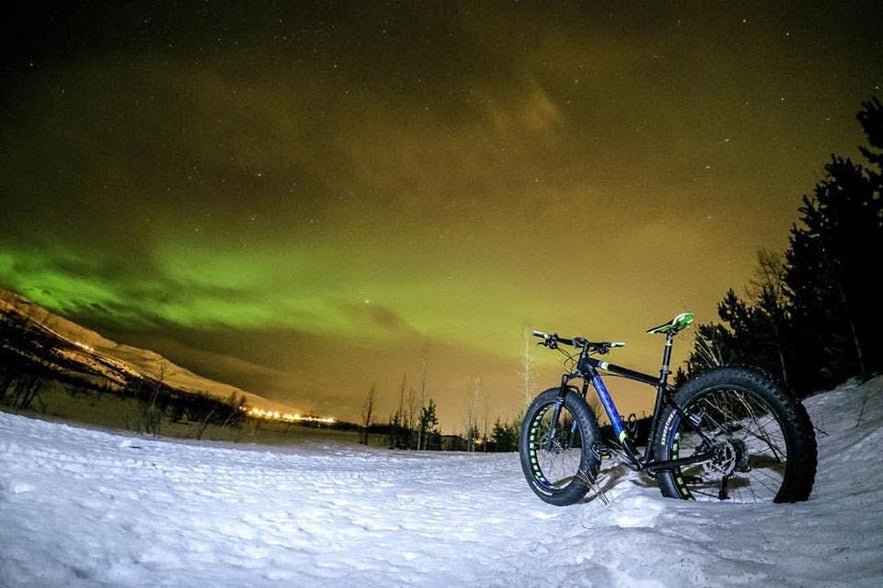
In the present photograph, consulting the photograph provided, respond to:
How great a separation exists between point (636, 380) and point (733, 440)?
2.34 ft

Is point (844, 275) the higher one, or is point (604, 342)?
point (844, 275)

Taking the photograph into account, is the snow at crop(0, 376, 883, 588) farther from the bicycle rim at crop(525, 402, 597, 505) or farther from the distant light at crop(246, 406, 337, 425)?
the distant light at crop(246, 406, 337, 425)

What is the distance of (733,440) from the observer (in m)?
2.59

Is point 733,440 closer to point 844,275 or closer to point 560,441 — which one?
point 560,441

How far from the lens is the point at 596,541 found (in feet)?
7.55

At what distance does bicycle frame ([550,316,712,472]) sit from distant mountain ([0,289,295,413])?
12073 mm

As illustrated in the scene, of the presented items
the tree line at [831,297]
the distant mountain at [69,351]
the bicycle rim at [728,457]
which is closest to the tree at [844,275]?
the tree line at [831,297]

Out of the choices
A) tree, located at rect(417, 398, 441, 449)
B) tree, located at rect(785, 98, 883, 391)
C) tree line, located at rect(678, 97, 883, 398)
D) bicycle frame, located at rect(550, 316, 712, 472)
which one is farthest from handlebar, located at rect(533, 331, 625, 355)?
tree, located at rect(417, 398, 441, 449)

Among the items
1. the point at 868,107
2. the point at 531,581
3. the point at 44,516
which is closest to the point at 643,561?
the point at 531,581

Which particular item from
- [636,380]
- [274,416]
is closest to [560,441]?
[636,380]

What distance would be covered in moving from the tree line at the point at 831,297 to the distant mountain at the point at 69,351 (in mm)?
18758

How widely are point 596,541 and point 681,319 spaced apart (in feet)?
5.42

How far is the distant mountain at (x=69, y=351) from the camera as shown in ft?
45.2

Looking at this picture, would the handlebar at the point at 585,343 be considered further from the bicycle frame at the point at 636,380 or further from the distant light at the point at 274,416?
the distant light at the point at 274,416
